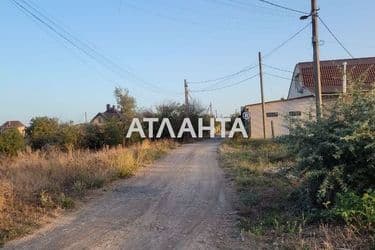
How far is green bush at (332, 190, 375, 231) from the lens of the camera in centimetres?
676

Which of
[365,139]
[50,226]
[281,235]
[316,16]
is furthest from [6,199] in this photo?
[316,16]

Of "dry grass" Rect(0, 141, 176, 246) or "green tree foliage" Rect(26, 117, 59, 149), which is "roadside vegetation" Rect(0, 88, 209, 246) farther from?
"green tree foliage" Rect(26, 117, 59, 149)

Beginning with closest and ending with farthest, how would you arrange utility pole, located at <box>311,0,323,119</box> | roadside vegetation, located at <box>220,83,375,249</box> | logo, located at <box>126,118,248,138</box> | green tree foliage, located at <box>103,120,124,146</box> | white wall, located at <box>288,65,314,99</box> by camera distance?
roadside vegetation, located at <box>220,83,375,249</box> → utility pole, located at <box>311,0,323,119</box> → green tree foliage, located at <box>103,120,124,146</box> → logo, located at <box>126,118,248,138</box> → white wall, located at <box>288,65,314,99</box>

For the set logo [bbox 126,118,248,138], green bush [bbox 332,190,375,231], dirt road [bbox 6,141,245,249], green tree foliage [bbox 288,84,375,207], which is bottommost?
dirt road [bbox 6,141,245,249]

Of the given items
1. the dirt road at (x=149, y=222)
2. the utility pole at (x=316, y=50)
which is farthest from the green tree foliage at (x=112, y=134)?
the dirt road at (x=149, y=222)

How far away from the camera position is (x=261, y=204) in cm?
934

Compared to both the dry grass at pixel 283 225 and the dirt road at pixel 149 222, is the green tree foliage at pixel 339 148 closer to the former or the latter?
the dry grass at pixel 283 225

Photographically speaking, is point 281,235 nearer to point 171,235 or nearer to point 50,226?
point 171,235

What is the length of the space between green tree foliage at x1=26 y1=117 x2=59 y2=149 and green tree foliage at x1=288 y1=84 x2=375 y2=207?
27.1 metres

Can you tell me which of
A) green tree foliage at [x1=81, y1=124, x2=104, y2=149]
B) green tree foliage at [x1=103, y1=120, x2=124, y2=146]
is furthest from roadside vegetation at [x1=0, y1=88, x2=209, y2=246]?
green tree foliage at [x1=103, y1=120, x2=124, y2=146]

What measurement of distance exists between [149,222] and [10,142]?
2282 centimetres

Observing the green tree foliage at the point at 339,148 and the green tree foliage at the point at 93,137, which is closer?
the green tree foliage at the point at 339,148

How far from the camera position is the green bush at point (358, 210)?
676 cm

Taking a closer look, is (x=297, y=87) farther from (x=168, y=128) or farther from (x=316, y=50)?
(x=316, y=50)
